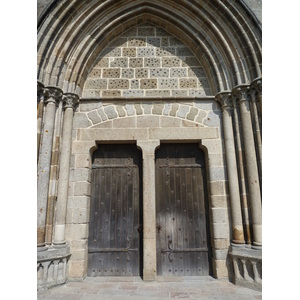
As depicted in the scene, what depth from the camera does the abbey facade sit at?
3.67 meters

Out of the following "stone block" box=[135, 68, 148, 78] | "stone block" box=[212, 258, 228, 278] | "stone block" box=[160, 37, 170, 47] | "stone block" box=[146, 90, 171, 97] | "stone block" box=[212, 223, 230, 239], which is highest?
"stone block" box=[160, 37, 170, 47]

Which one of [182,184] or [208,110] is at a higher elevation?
[208,110]

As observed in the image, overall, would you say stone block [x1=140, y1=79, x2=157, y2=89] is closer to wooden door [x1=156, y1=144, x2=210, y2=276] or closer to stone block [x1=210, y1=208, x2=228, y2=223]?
wooden door [x1=156, y1=144, x2=210, y2=276]

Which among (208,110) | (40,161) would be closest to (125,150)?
(40,161)

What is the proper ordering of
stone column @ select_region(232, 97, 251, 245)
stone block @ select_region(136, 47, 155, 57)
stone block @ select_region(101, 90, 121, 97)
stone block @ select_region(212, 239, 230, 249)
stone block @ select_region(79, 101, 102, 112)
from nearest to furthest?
stone column @ select_region(232, 97, 251, 245)
stone block @ select_region(212, 239, 230, 249)
stone block @ select_region(79, 101, 102, 112)
stone block @ select_region(101, 90, 121, 97)
stone block @ select_region(136, 47, 155, 57)

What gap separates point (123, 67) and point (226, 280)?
4071 millimetres

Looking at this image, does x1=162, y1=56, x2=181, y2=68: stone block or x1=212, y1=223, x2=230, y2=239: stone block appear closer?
x1=212, y1=223, x2=230, y2=239: stone block

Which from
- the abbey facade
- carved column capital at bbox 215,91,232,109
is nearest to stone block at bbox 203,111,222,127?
the abbey facade

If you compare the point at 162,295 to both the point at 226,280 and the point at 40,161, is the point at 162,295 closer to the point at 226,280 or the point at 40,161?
the point at 226,280

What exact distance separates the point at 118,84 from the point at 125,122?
81 centimetres

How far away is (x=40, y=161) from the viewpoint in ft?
11.9

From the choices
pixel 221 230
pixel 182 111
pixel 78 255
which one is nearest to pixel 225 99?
pixel 182 111

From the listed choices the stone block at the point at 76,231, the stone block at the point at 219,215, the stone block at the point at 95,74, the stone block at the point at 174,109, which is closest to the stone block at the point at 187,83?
the stone block at the point at 174,109

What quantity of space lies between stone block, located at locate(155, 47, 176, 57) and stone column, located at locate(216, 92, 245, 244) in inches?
51.5
